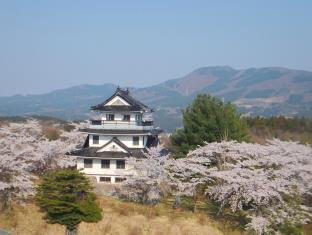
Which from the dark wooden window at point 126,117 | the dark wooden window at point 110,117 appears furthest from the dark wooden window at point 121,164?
the dark wooden window at point 110,117

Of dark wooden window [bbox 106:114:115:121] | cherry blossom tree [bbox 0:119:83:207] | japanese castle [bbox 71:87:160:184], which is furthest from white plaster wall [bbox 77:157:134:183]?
dark wooden window [bbox 106:114:115:121]

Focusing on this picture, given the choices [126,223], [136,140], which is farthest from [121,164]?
[126,223]

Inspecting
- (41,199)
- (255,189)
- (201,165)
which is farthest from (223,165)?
(41,199)

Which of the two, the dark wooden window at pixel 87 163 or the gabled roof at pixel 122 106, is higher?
the gabled roof at pixel 122 106

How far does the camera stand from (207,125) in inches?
1396

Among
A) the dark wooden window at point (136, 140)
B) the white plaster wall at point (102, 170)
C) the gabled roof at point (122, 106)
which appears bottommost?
the white plaster wall at point (102, 170)

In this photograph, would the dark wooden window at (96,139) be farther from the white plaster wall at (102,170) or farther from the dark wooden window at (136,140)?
the dark wooden window at (136,140)

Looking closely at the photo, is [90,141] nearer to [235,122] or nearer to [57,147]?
[57,147]

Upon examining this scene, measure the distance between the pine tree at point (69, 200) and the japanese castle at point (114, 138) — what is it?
936 cm

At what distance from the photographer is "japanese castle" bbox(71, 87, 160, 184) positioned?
36562 millimetres

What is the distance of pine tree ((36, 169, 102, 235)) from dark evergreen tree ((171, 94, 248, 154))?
1098 centimetres

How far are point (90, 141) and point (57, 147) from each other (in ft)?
11.8

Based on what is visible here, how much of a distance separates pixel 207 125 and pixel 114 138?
7336 mm

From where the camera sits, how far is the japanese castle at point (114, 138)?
120ft
